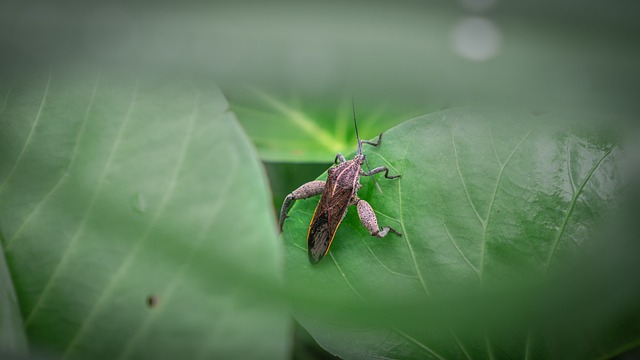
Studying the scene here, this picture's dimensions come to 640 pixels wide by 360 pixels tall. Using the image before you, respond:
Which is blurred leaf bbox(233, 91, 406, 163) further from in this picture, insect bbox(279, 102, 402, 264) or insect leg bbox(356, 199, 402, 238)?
insect leg bbox(356, 199, 402, 238)

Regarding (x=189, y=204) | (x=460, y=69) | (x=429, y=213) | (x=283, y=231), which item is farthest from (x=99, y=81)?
(x=460, y=69)

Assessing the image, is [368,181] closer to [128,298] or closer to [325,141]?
[325,141]

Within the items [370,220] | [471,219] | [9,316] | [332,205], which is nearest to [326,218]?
[332,205]

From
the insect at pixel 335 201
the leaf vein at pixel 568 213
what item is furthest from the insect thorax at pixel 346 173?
the leaf vein at pixel 568 213

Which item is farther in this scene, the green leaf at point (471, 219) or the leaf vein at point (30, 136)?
the green leaf at point (471, 219)

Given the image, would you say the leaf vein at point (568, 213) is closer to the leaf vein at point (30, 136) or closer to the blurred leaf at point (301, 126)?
the blurred leaf at point (301, 126)

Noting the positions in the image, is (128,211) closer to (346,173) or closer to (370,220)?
(370,220)
